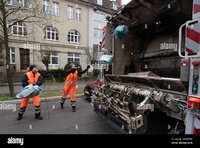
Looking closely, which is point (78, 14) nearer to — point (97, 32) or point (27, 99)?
point (97, 32)

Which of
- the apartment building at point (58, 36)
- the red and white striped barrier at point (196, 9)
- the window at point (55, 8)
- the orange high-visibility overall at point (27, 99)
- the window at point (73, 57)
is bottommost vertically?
the orange high-visibility overall at point (27, 99)

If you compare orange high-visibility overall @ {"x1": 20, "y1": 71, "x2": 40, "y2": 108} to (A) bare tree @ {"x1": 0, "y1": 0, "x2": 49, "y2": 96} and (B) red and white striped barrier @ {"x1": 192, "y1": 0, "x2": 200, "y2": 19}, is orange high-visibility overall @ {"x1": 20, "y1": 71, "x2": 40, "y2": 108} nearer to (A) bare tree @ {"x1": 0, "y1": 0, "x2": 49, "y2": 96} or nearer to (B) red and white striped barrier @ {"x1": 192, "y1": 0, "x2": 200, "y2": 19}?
(A) bare tree @ {"x1": 0, "y1": 0, "x2": 49, "y2": 96}

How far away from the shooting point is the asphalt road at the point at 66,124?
2.90m

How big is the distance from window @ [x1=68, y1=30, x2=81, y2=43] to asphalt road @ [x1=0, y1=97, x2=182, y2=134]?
1577 cm

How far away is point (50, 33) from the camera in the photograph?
18.1 meters

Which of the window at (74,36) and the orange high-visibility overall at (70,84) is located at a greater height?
the window at (74,36)

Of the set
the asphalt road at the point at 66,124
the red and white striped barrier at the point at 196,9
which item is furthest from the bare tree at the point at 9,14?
the red and white striped barrier at the point at 196,9

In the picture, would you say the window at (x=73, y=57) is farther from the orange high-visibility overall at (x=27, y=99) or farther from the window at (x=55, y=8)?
the orange high-visibility overall at (x=27, y=99)

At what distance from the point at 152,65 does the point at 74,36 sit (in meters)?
17.4

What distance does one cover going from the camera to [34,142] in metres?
2.50

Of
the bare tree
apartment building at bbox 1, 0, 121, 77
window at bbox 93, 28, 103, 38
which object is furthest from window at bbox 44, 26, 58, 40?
the bare tree

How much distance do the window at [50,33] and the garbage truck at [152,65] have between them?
1537 centimetres

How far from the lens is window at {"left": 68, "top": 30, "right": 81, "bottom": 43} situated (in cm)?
1965

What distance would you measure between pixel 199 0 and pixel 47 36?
1805cm
